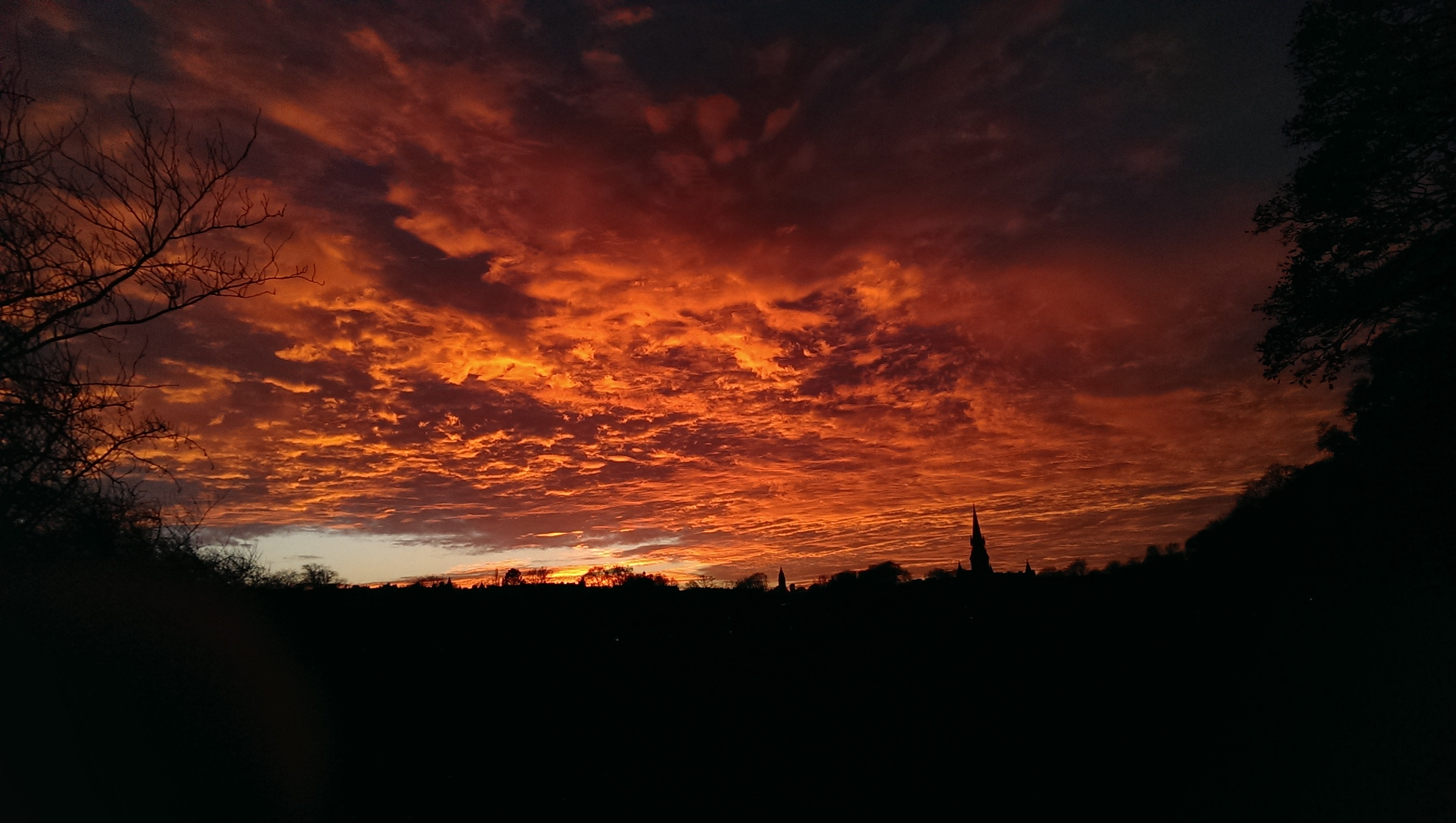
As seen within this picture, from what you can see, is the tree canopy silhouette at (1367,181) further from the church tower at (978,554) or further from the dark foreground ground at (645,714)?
the church tower at (978,554)

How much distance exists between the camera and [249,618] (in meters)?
14.9

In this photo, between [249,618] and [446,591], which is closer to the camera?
[249,618]

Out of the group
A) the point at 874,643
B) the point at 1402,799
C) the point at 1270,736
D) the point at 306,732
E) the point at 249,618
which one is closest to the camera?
the point at 306,732

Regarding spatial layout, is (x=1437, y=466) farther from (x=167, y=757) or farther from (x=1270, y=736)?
(x=167, y=757)

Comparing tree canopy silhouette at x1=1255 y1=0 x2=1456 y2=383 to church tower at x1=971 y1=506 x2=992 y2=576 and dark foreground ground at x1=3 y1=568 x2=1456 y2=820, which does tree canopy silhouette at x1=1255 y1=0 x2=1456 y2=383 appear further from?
church tower at x1=971 y1=506 x2=992 y2=576

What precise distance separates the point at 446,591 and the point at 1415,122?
30336 mm

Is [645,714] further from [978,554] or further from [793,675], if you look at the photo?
[978,554]

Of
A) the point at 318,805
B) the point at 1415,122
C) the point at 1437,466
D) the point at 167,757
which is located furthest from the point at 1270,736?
the point at 167,757

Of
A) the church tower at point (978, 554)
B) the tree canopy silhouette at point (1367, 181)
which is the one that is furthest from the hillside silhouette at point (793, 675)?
the church tower at point (978, 554)

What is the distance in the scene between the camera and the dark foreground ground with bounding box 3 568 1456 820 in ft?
32.3

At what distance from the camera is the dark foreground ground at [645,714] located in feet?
32.3

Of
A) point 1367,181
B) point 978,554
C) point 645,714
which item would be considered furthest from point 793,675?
point 978,554

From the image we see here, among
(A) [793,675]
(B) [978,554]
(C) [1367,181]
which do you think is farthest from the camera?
(B) [978,554]

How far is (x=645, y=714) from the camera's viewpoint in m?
17.7
